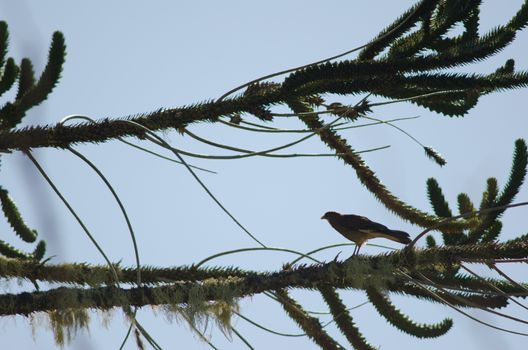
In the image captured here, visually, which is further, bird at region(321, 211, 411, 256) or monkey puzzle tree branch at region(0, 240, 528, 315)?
bird at region(321, 211, 411, 256)

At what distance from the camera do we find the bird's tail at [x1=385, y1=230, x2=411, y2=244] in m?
4.76

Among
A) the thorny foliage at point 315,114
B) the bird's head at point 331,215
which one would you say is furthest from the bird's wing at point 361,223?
the thorny foliage at point 315,114

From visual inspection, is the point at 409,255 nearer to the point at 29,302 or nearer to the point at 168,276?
the point at 168,276

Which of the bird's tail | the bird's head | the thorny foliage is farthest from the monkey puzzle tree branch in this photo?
the bird's head

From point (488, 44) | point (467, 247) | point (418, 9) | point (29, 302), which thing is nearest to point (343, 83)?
point (418, 9)

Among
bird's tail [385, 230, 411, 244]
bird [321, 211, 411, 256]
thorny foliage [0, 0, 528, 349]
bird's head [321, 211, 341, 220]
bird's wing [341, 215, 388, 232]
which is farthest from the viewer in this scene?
bird's head [321, 211, 341, 220]

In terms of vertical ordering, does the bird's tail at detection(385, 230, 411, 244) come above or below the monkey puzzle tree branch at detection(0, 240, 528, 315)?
above

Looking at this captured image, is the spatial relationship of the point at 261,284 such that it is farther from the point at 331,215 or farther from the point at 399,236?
the point at 331,215

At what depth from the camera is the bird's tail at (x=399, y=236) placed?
476 cm

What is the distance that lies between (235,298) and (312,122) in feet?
4.35

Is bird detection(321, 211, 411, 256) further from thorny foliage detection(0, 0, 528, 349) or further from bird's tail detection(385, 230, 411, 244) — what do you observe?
thorny foliage detection(0, 0, 528, 349)

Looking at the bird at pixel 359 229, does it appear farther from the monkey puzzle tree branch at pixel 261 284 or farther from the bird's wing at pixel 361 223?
the monkey puzzle tree branch at pixel 261 284

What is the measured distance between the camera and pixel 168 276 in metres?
4.04

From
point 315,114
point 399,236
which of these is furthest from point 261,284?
point 399,236
